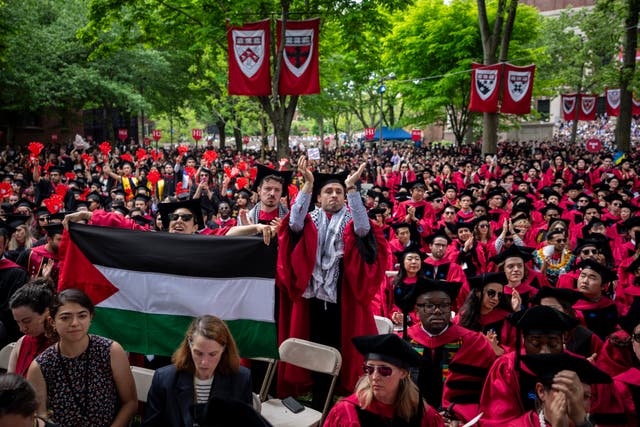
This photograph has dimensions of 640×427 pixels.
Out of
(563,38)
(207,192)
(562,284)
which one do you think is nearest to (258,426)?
(562,284)

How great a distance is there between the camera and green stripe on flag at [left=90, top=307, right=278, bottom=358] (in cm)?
459

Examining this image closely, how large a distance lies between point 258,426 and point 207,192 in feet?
32.4

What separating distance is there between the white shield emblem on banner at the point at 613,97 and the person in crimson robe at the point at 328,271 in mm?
23583

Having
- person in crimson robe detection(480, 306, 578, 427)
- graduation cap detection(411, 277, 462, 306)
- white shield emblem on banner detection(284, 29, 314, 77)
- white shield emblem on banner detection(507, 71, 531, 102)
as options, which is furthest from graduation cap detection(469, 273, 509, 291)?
white shield emblem on banner detection(507, 71, 531, 102)

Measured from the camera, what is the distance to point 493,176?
1639cm

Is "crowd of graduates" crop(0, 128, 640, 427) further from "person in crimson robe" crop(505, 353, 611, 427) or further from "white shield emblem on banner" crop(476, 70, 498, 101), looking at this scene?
"white shield emblem on banner" crop(476, 70, 498, 101)

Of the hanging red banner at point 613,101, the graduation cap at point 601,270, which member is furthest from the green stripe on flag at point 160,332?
the hanging red banner at point 613,101

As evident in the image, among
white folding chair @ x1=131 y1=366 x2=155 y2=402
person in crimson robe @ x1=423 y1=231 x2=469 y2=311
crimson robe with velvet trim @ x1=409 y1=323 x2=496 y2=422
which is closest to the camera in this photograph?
white folding chair @ x1=131 y1=366 x2=155 y2=402

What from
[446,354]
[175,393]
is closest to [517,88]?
[446,354]

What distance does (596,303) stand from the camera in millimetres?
5605

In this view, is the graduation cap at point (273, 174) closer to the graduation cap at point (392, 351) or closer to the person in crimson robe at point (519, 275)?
the person in crimson robe at point (519, 275)

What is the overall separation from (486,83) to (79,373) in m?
17.4

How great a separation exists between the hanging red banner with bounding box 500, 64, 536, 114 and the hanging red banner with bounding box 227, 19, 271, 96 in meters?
8.56

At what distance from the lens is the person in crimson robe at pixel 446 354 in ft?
13.9
